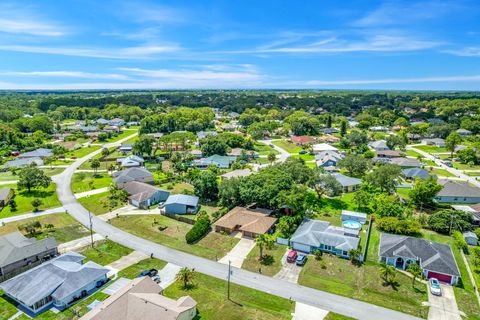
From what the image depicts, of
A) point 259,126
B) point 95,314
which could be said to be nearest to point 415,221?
point 95,314

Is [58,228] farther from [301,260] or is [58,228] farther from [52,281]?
[301,260]

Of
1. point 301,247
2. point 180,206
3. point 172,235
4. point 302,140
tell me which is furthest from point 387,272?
point 302,140

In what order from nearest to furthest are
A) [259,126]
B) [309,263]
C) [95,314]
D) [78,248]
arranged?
1. [95,314]
2. [309,263]
3. [78,248]
4. [259,126]

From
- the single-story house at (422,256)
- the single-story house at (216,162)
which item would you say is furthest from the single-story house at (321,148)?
the single-story house at (422,256)

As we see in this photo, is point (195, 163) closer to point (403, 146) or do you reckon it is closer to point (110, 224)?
point (110, 224)

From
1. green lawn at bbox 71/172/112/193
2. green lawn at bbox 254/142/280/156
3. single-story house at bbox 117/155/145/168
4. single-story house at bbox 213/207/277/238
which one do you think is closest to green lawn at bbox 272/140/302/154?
green lawn at bbox 254/142/280/156

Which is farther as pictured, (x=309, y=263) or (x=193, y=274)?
(x=309, y=263)

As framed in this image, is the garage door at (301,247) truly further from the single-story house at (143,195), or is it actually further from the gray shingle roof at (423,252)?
the single-story house at (143,195)
